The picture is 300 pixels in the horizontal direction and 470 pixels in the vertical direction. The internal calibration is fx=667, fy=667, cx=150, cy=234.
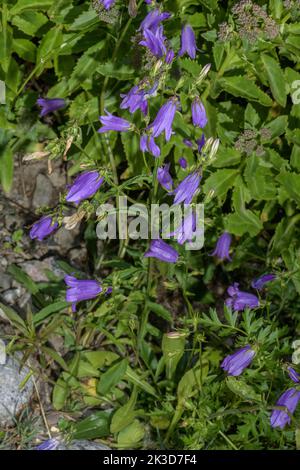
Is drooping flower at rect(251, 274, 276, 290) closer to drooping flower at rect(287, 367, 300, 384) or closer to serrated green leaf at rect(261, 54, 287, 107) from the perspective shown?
drooping flower at rect(287, 367, 300, 384)

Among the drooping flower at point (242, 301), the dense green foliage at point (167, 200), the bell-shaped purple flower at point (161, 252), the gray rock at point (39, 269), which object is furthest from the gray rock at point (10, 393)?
the drooping flower at point (242, 301)

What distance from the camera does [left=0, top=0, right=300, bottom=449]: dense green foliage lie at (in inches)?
121

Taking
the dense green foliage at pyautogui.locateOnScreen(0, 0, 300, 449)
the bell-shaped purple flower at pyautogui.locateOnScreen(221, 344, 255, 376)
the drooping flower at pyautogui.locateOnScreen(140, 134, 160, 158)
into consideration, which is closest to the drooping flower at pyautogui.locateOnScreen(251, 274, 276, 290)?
the dense green foliage at pyautogui.locateOnScreen(0, 0, 300, 449)

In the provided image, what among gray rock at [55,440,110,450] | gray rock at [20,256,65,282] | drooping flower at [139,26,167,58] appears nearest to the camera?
drooping flower at [139,26,167,58]

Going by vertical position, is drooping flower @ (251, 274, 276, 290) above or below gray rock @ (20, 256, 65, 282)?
above

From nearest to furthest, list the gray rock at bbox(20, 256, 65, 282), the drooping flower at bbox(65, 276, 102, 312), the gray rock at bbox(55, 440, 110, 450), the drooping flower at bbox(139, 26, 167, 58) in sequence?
the drooping flower at bbox(139, 26, 167, 58) → the drooping flower at bbox(65, 276, 102, 312) → the gray rock at bbox(55, 440, 110, 450) → the gray rock at bbox(20, 256, 65, 282)

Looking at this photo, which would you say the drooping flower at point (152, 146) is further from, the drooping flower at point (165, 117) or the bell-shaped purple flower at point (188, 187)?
the bell-shaped purple flower at point (188, 187)

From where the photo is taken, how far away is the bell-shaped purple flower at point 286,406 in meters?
2.78

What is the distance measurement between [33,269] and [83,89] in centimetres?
104

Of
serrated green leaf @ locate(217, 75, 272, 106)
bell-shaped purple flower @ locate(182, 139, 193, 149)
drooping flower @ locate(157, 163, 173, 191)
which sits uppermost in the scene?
serrated green leaf @ locate(217, 75, 272, 106)

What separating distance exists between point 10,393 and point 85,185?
1.34 m

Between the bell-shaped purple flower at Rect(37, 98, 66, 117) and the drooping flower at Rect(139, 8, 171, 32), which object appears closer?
the drooping flower at Rect(139, 8, 171, 32)

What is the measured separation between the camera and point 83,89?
366 cm

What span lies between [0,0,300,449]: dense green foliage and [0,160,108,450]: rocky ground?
12 cm
